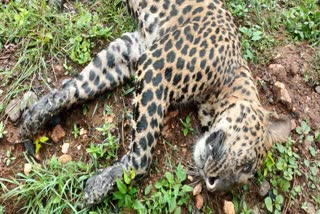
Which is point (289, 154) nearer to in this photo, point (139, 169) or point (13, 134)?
point (139, 169)

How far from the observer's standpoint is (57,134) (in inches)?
195

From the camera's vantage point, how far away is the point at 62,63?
17.6 ft

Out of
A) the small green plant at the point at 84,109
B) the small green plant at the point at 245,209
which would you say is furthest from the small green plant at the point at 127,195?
the small green plant at the point at 245,209

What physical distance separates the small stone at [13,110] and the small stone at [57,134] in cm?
37

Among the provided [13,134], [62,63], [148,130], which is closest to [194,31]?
[148,130]

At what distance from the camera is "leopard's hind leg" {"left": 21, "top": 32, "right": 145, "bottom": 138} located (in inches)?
191

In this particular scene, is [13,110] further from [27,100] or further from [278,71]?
[278,71]

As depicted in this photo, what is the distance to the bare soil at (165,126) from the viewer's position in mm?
4863

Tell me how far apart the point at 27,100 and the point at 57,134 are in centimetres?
46

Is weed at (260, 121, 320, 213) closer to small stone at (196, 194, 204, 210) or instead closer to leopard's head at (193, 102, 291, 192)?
leopard's head at (193, 102, 291, 192)

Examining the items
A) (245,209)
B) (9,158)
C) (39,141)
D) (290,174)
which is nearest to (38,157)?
(39,141)

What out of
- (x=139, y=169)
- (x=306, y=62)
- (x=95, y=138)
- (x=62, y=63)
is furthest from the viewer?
(x=306, y=62)

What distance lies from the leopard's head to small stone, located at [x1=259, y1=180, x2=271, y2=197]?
0.55 meters

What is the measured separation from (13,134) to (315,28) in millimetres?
3796
